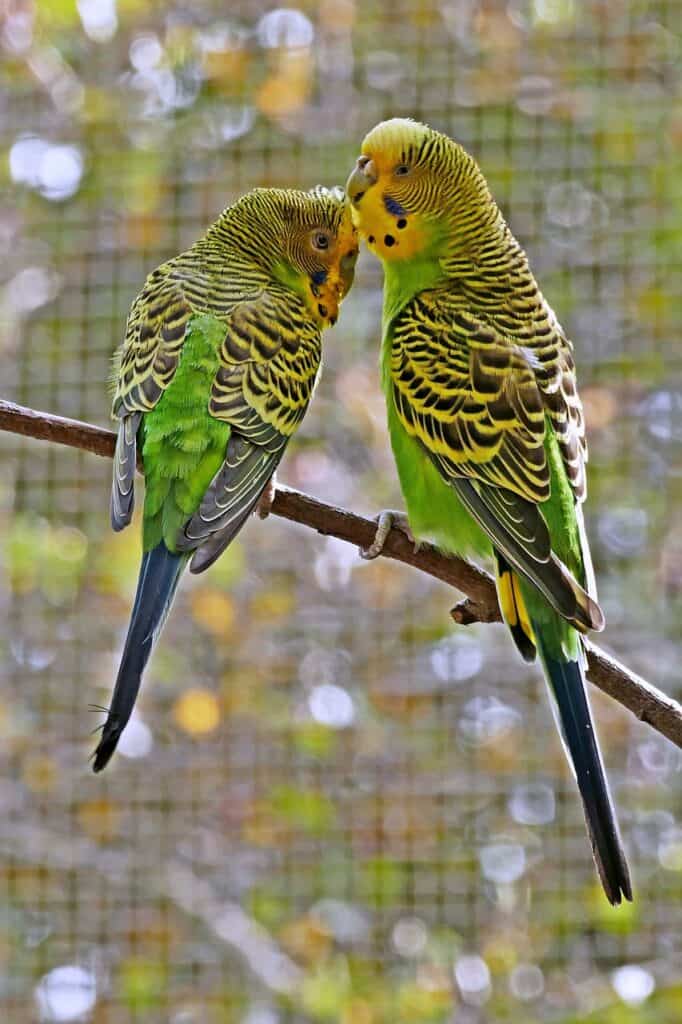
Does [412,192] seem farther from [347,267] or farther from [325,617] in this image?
[325,617]

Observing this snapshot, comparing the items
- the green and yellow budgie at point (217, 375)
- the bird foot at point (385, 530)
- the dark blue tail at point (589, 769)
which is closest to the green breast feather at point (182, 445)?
the green and yellow budgie at point (217, 375)

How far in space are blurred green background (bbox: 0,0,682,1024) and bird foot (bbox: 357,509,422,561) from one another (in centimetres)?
125

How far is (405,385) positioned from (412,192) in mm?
205

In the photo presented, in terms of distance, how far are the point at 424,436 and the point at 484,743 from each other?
4.55 feet

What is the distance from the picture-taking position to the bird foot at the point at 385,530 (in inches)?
58.6

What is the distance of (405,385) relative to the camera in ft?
5.22

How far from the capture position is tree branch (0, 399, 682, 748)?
1.32 metres

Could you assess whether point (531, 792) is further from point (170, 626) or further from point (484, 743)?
point (170, 626)

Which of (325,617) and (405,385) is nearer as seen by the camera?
(405,385)

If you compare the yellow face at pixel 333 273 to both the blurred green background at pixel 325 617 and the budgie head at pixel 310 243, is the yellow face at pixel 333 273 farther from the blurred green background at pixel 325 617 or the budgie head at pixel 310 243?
the blurred green background at pixel 325 617

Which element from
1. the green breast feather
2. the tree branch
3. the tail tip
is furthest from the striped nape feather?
the tail tip

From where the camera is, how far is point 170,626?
9.96 ft

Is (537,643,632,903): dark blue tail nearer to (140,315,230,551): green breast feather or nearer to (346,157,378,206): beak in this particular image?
(140,315,230,551): green breast feather

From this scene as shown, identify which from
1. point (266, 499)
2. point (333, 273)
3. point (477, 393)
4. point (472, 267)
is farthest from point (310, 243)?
point (266, 499)
